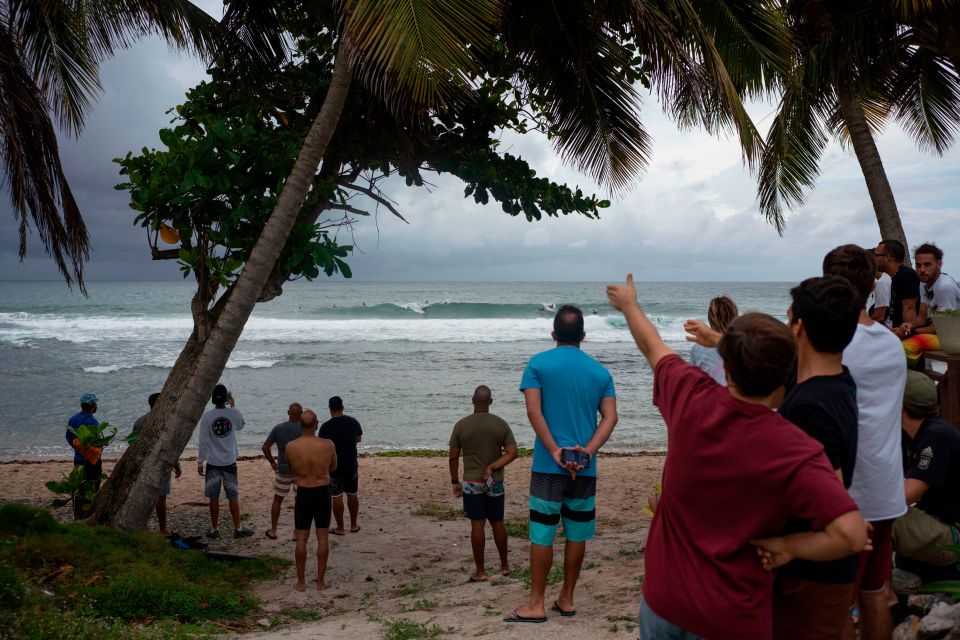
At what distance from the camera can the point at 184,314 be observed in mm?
53562

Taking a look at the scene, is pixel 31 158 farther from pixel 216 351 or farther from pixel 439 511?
pixel 439 511

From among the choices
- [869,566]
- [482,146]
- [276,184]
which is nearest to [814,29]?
[482,146]

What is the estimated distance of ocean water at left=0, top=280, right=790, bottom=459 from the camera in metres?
16.9

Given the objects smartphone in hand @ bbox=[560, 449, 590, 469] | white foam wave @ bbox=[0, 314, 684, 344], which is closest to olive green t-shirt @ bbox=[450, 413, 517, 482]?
smartphone in hand @ bbox=[560, 449, 590, 469]

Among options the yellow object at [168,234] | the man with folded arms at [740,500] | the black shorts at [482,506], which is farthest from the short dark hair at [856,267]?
the yellow object at [168,234]

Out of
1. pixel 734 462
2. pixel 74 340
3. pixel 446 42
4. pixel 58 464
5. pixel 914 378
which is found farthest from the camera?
pixel 74 340

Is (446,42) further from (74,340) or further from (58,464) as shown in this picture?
(74,340)

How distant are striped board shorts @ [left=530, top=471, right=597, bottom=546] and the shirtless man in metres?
2.61

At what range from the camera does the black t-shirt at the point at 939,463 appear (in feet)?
10.9

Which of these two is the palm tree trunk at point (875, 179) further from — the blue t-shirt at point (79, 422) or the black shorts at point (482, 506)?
the blue t-shirt at point (79, 422)

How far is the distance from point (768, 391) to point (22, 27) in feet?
29.1

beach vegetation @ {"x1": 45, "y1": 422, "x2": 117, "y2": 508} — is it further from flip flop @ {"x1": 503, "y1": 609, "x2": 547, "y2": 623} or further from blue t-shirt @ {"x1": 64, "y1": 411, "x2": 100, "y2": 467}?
flip flop @ {"x1": 503, "y1": 609, "x2": 547, "y2": 623}

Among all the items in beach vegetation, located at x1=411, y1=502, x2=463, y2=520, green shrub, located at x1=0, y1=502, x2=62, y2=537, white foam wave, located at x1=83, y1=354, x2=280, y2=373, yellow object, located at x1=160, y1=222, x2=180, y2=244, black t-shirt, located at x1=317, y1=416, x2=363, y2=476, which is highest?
yellow object, located at x1=160, y1=222, x2=180, y2=244

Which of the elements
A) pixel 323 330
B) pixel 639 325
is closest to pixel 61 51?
pixel 639 325
